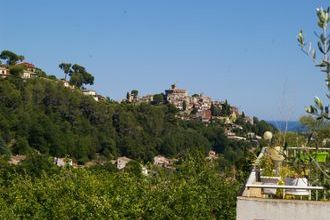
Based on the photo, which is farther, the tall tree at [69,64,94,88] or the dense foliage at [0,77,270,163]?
the tall tree at [69,64,94,88]

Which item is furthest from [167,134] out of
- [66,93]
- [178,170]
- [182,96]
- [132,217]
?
[132,217]

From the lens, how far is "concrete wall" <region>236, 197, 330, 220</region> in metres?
5.77

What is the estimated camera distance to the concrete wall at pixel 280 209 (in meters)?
5.77

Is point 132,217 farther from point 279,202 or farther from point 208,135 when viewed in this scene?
point 208,135

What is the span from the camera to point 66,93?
96.6 meters

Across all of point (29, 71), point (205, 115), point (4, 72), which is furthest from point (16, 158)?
point (205, 115)

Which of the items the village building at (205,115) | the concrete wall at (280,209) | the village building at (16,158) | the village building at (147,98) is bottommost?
the village building at (16,158)

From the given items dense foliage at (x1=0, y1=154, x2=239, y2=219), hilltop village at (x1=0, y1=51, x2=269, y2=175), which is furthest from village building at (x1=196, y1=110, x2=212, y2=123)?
dense foliage at (x1=0, y1=154, x2=239, y2=219)

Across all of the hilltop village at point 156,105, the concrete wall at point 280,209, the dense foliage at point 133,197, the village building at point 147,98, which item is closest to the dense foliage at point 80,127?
the hilltop village at point 156,105

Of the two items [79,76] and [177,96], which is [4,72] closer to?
[79,76]

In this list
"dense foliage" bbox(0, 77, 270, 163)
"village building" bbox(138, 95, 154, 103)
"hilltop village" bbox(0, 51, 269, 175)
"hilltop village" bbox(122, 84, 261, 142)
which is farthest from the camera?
"village building" bbox(138, 95, 154, 103)

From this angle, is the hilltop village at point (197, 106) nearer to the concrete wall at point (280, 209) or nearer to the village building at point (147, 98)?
the village building at point (147, 98)

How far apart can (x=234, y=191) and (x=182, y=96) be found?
150340mm

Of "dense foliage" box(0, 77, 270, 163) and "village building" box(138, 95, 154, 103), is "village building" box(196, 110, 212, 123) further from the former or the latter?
"dense foliage" box(0, 77, 270, 163)
